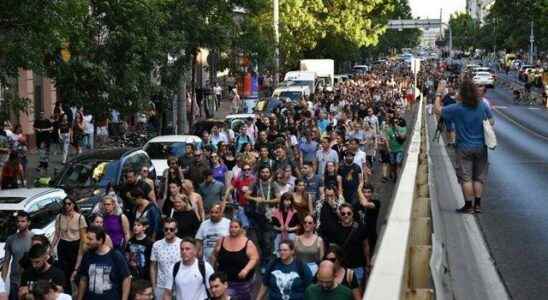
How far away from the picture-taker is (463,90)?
38.1 ft

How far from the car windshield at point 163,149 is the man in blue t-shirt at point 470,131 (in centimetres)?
1127

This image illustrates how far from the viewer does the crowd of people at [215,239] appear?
8711 millimetres

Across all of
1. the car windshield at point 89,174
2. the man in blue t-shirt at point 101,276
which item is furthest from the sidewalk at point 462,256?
the car windshield at point 89,174

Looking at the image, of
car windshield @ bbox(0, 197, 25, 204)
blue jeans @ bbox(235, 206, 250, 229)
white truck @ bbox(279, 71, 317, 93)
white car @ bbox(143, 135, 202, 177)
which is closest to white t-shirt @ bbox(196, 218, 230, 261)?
blue jeans @ bbox(235, 206, 250, 229)

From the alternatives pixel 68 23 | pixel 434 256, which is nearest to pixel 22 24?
pixel 68 23

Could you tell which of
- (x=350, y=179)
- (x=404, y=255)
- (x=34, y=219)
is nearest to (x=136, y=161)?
(x=34, y=219)

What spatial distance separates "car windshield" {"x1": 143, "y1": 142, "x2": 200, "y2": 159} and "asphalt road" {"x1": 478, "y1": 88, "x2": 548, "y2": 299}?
690 centimetres

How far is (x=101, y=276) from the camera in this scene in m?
9.16

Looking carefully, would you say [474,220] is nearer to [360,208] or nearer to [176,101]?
[360,208]

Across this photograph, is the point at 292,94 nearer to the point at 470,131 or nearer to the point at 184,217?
the point at 470,131

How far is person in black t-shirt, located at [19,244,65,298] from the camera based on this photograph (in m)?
9.02

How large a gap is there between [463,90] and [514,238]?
200cm

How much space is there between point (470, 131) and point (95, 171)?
26.2ft

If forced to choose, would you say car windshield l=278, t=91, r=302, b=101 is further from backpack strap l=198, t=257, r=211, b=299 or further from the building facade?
backpack strap l=198, t=257, r=211, b=299
